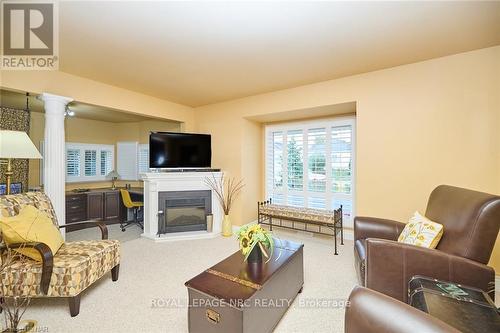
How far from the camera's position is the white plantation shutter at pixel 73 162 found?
197 inches

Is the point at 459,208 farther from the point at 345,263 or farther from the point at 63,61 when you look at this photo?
the point at 63,61

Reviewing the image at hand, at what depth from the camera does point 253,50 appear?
2.45 metres

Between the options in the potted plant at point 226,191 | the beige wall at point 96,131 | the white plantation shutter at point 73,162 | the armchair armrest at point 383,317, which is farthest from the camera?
the white plantation shutter at point 73,162

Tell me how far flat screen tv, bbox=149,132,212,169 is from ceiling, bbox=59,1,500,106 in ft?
3.53

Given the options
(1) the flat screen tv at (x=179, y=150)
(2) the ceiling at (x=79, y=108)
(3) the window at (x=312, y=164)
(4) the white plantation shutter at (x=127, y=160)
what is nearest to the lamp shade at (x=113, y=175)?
(4) the white plantation shutter at (x=127, y=160)

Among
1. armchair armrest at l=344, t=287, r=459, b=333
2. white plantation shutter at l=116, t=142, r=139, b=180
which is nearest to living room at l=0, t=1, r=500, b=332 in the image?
armchair armrest at l=344, t=287, r=459, b=333

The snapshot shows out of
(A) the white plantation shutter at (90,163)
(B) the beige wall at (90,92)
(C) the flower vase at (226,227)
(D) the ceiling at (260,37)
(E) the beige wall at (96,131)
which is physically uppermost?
(D) the ceiling at (260,37)

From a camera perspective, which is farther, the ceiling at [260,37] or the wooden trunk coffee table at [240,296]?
the ceiling at [260,37]

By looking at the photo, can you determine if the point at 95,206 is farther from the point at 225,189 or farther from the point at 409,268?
the point at 409,268

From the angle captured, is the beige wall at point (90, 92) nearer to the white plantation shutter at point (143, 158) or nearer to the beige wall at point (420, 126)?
the white plantation shutter at point (143, 158)

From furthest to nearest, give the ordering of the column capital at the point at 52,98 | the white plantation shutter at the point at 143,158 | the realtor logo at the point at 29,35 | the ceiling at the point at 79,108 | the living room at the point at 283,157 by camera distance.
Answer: the white plantation shutter at the point at 143,158
the ceiling at the point at 79,108
the column capital at the point at 52,98
the realtor logo at the point at 29,35
the living room at the point at 283,157

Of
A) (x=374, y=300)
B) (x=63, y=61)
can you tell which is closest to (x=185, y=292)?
(x=374, y=300)

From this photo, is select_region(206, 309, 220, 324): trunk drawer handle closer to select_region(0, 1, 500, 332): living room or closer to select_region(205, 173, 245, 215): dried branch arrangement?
select_region(0, 1, 500, 332): living room

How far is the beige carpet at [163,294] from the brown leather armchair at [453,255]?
0.54 meters
